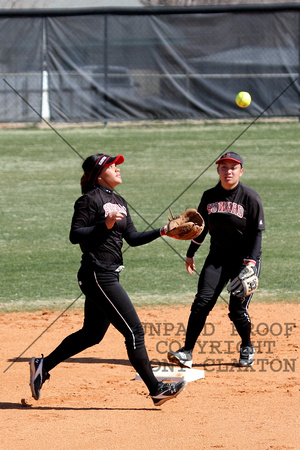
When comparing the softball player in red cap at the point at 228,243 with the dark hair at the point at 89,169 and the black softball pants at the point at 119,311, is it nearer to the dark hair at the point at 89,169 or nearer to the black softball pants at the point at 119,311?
the black softball pants at the point at 119,311

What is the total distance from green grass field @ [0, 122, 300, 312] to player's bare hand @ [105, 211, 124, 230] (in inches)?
134

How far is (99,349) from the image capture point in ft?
22.0

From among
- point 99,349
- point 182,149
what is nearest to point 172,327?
point 99,349

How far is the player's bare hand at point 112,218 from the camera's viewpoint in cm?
479

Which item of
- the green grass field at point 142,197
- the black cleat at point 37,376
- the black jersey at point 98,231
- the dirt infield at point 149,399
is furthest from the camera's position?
the green grass field at point 142,197

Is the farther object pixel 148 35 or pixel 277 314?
pixel 148 35

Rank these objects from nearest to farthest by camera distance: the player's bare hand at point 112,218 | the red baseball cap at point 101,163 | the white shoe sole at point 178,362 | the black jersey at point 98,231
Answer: the player's bare hand at point 112,218 < the black jersey at point 98,231 < the red baseball cap at point 101,163 < the white shoe sole at point 178,362

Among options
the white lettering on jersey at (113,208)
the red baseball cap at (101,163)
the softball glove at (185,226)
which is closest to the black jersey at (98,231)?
the white lettering on jersey at (113,208)

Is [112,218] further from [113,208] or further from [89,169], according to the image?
[89,169]

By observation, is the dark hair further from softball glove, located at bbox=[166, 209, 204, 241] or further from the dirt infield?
the dirt infield

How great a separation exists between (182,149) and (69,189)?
4066 millimetres

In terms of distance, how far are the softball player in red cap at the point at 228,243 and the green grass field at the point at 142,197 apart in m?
2.15

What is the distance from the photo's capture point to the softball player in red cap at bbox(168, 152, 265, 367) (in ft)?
19.6

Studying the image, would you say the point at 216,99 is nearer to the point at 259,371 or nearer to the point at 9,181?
the point at 9,181
